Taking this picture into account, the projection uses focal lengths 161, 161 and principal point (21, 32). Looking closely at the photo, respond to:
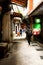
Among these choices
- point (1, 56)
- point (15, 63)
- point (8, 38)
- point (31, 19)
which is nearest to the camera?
point (15, 63)

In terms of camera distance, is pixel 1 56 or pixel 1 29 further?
pixel 1 29

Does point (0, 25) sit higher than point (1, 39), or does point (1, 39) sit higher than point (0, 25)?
point (0, 25)

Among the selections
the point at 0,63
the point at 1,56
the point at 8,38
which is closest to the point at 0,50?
the point at 1,56

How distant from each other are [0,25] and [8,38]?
2214 millimetres

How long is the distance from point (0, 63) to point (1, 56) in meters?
2.16

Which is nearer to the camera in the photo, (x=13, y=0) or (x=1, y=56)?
(x=1, y=56)

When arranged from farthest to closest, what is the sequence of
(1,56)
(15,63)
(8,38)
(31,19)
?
(31,19)
(8,38)
(1,56)
(15,63)

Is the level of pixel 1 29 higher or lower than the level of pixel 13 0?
lower

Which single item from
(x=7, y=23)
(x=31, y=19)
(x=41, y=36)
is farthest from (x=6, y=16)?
(x=41, y=36)

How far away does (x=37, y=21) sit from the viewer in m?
26.4

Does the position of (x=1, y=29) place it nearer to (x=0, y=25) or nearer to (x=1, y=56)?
(x=0, y=25)

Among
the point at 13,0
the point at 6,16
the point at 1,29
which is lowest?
the point at 1,29

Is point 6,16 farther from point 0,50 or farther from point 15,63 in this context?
point 15,63

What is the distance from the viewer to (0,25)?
2183 cm
